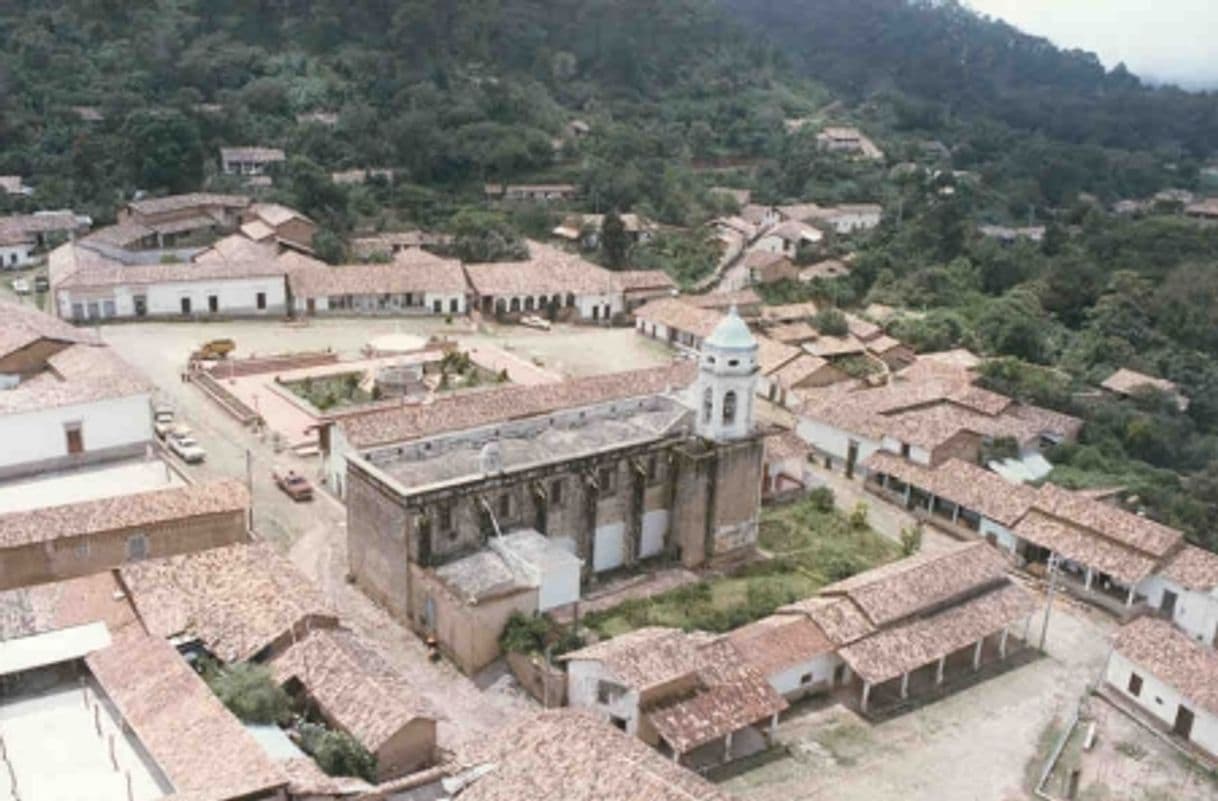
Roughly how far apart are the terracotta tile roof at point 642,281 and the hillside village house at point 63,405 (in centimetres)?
2560

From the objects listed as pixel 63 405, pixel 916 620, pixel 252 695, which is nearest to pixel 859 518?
pixel 916 620

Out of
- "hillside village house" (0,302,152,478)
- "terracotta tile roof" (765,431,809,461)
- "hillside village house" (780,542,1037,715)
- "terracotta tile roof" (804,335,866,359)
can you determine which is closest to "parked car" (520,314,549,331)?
"terracotta tile roof" (804,335,866,359)

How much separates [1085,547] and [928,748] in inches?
394

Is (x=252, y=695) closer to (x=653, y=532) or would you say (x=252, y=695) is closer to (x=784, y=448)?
(x=653, y=532)

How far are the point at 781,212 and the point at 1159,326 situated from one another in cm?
2528

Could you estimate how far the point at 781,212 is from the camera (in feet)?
243

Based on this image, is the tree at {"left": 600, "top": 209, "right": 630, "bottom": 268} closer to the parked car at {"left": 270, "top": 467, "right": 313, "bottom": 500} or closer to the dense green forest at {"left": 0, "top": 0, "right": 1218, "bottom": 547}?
the dense green forest at {"left": 0, "top": 0, "right": 1218, "bottom": 547}

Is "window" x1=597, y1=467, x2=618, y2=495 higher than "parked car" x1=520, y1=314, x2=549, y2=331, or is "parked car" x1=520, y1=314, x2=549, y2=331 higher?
"window" x1=597, y1=467, x2=618, y2=495

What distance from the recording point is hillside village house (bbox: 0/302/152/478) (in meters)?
31.0

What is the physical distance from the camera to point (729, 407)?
29375 mm

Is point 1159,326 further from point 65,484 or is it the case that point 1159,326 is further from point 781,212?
point 65,484

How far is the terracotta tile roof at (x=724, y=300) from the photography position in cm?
5262

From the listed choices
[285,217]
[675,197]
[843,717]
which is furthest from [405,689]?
[675,197]

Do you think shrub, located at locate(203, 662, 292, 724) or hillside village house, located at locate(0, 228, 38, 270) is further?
hillside village house, located at locate(0, 228, 38, 270)
